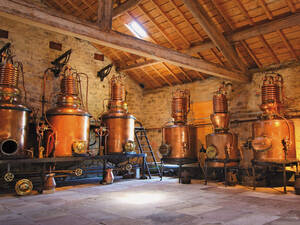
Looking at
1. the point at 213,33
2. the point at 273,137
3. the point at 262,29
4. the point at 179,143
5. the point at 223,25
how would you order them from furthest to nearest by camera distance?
the point at 223,25, the point at 179,143, the point at 213,33, the point at 262,29, the point at 273,137

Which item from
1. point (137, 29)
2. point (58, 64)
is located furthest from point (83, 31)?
point (137, 29)

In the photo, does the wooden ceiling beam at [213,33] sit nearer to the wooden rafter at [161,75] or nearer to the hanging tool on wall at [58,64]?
the wooden rafter at [161,75]

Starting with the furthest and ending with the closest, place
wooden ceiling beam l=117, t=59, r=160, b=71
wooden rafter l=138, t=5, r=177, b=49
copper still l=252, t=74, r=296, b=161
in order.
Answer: wooden ceiling beam l=117, t=59, r=160, b=71
wooden rafter l=138, t=5, r=177, b=49
copper still l=252, t=74, r=296, b=161

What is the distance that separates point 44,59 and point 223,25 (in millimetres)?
5664

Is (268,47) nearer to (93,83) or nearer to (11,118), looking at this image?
(93,83)

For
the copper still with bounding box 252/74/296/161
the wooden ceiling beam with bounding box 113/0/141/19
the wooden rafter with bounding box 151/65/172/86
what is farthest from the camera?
the wooden rafter with bounding box 151/65/172/86

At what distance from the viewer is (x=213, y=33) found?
727 centimetres

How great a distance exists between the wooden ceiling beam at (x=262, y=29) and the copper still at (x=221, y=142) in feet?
5.65

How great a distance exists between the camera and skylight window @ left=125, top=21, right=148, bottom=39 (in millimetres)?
8539

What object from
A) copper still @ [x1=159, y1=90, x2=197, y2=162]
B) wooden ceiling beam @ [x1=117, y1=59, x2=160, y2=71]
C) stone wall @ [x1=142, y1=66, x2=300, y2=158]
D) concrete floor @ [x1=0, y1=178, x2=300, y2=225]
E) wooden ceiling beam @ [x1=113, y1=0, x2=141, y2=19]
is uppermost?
wooden ceiling beam @ [x1=113, y1=0, x2=141, y2=19]

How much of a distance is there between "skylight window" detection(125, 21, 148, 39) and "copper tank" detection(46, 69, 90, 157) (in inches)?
135

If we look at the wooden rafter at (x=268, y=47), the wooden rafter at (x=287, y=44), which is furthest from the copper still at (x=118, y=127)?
the wooden rafter at (x=287, y=44)

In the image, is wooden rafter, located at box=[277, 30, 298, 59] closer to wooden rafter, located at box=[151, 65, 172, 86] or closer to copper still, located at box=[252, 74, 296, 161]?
copper still, located at box=[252, 74, 296, 161]

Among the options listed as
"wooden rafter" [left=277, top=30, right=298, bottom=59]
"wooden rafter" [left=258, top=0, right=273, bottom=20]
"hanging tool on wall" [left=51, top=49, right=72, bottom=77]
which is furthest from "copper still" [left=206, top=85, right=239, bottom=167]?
"hanging tool on wall" [left=51, top=49, right=72, bottom=77]
